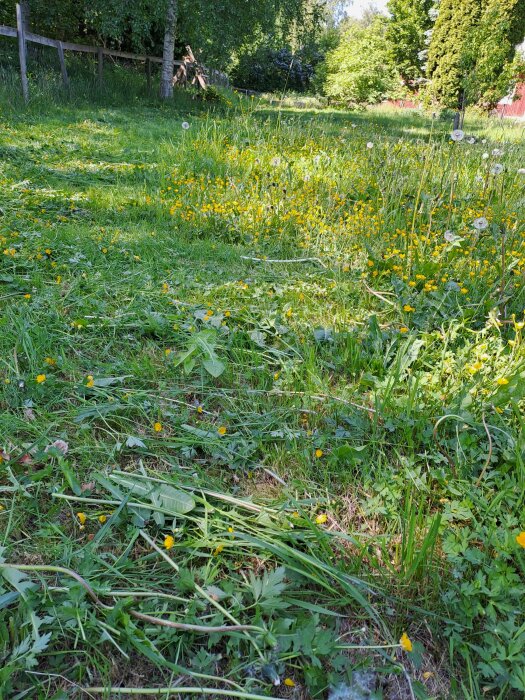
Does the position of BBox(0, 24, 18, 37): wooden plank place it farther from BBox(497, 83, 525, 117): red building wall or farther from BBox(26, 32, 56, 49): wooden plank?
BBox(497, 83, 525, 117): red building wall

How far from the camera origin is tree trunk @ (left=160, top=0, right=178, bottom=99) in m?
11.2

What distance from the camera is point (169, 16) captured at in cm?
1145

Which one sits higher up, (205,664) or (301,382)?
(301,382)

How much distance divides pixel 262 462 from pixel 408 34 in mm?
27136

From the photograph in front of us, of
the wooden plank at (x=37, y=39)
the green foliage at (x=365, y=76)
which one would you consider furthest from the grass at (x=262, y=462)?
the green foliage at (x=365, y=76)

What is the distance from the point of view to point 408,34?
22688 mm

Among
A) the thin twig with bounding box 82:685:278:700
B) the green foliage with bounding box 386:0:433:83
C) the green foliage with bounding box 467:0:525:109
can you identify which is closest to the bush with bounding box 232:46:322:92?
the green foliage with bounding box 386:0:433:83

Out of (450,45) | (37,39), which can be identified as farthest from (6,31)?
(450,45)

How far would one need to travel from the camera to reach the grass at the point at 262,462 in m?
1.16

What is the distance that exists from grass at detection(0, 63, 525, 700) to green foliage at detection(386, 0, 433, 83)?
23847 millimetres

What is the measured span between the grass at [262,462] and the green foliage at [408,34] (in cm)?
2385

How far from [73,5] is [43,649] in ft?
56.0

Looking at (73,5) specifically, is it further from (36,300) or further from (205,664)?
(205,664)

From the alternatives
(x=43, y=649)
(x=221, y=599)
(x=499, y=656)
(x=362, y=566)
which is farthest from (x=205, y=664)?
(x=499, y=656)
